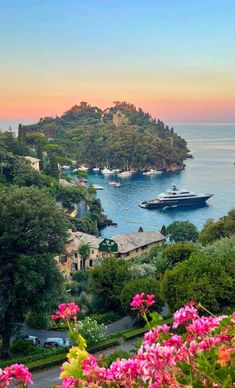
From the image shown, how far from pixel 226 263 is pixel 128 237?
65.4 ft

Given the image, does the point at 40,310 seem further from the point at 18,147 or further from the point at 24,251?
the point at 18,147

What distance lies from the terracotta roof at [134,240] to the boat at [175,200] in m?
19.2

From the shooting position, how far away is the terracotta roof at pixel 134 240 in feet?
112

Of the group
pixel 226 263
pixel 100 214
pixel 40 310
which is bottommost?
pixel 100 214

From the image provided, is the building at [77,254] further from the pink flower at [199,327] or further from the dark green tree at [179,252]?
the pink flower at [199,327]

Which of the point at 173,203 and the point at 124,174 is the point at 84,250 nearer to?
the point at 173,203

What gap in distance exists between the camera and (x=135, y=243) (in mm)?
35125

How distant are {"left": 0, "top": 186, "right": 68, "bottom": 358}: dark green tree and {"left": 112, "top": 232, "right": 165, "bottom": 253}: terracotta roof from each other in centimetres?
1793

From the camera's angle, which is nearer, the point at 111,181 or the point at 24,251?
the point at 24,251

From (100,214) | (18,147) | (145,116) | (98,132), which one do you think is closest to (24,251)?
(100,214)

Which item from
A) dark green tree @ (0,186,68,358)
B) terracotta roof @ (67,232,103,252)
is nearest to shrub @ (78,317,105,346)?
dark green tree @ (0,186,68,358)

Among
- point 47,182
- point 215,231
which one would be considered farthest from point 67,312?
point 47,182

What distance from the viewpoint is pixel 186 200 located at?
58031mm

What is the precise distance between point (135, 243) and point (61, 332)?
17310 millimetres
